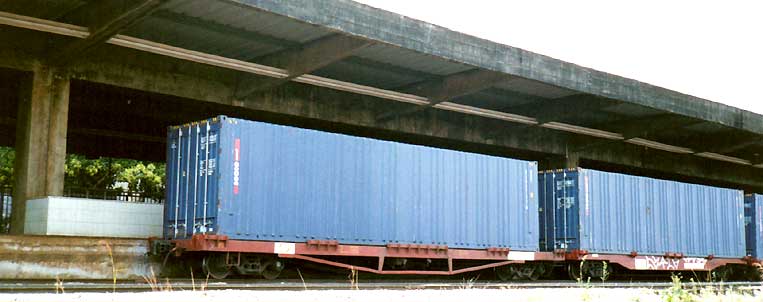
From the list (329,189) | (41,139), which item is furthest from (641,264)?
(41,139)

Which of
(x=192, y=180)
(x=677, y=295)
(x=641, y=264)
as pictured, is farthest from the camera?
(x=641, y=264)

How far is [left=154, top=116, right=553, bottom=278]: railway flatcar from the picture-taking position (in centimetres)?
1631

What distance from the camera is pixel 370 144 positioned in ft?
61.5

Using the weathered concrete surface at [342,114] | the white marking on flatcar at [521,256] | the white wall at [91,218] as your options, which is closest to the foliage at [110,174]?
the weathered concrete surface at [342,114]

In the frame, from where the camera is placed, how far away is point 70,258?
17094 millimetres

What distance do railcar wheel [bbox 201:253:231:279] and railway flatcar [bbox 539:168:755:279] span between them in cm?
1015

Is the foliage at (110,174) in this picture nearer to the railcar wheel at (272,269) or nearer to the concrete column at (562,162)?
the concrete column at (562,162)

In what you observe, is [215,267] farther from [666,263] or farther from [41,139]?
[666,263]

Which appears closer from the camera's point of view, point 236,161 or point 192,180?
point 236,161

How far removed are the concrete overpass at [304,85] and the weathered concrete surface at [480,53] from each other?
41mm

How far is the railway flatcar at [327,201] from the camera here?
642 inches

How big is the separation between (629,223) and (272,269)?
1181 centimetres

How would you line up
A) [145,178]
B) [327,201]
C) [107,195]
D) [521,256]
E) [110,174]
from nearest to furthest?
[327,201]
[521,256]
[110,174]
[107,195]
[145,178]

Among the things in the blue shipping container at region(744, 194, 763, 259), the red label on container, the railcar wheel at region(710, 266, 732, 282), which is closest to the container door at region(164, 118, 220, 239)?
the red label on container
